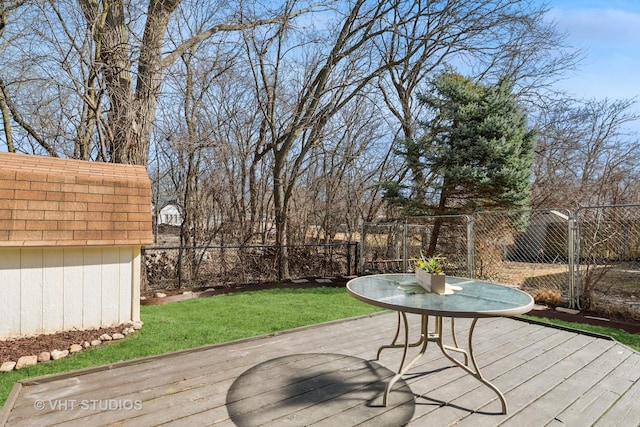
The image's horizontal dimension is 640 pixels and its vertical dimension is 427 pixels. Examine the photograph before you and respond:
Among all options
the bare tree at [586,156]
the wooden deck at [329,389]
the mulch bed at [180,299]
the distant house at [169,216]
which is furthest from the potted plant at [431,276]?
the bare tree at [586,156]

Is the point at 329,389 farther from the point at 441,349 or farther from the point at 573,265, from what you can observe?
the point at 573,265

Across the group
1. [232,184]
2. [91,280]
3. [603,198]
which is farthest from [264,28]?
[603,198]

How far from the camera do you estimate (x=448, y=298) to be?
2252mm

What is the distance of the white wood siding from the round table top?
284 centimetres

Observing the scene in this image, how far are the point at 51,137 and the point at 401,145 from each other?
24.5 feet

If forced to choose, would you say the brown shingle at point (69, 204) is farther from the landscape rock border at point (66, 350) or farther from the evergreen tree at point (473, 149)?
the evergreen tree at point (473, 149)

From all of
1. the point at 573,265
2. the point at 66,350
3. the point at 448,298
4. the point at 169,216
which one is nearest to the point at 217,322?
the point at 66,350

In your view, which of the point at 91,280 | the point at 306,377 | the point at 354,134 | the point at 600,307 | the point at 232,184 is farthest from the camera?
the point at 354,134

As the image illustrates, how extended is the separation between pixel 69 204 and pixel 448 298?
3901 mm

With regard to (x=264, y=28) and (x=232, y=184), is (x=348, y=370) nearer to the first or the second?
(x=232, y=184)

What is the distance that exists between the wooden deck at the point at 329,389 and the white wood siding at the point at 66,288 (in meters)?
1.61

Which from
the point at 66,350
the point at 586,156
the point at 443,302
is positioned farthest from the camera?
the point at 586,156

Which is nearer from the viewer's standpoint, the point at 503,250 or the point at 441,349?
the point at 441,349

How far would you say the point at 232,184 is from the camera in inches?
328
